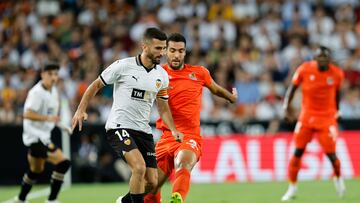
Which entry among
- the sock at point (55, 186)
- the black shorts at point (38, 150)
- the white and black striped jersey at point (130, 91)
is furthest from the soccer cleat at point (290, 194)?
the white and black striped jersey at point (130, 91)

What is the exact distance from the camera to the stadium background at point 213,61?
20.8 meters

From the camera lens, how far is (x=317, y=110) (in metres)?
15.2

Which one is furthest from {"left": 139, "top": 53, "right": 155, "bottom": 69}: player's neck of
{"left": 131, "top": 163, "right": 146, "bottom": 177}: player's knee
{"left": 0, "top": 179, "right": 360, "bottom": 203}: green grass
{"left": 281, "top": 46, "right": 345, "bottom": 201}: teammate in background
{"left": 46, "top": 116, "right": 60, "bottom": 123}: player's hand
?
{"left": 281, "top": 46, "right": 345, "bottom": 201}: teammate in background

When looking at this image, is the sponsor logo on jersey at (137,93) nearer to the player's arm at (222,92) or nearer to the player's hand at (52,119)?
the player's arm at (222,92)

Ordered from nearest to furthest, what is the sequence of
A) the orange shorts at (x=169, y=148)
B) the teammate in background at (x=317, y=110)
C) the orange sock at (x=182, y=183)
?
the orange sock at (x=182, y=183), the orange shorts at (x=169, y=148), the teammate in background at (x=317, y=110)

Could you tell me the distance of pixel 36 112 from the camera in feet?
47.6

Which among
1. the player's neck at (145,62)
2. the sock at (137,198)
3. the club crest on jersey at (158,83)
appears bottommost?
the sock at (137,198)

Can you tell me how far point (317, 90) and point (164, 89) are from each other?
487 centimetres

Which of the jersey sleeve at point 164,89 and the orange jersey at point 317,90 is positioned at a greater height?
the jersey sleeve at point 164,89

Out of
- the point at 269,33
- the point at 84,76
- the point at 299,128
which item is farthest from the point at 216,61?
the point at 299,128

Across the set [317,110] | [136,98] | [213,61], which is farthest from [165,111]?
[213,61]

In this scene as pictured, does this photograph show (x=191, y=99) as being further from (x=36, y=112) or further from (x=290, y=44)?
(x=290, y=44)

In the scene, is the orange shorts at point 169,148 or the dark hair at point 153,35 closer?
the dark hair at point 153,35

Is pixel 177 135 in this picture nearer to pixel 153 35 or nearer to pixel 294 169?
pixel 153 35
